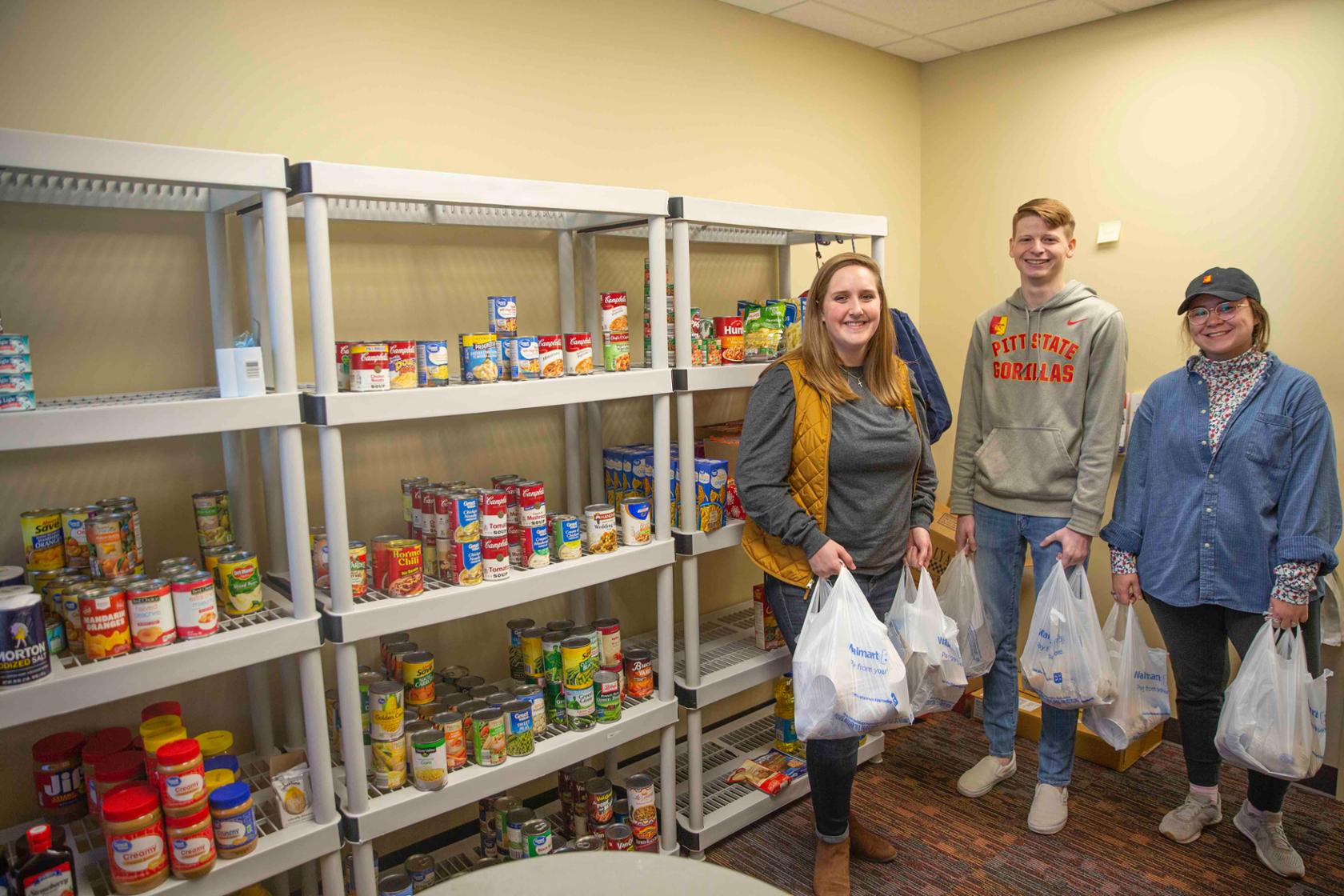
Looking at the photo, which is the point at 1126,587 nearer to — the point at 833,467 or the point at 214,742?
the point at 833,467

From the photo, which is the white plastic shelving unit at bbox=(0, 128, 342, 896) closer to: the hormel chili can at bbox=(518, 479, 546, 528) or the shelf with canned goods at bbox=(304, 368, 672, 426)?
the shelf with canned goods at bbox=(304, 368, 672, 426)

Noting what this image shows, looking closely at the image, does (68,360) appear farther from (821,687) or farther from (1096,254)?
(1096,254)

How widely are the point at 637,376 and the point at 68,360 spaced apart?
1289mm

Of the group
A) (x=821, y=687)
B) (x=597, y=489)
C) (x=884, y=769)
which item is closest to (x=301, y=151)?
(x=597, y=489)

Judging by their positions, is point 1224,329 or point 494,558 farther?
point 1224,329

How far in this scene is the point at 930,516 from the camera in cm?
255

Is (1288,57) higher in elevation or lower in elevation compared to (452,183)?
higher

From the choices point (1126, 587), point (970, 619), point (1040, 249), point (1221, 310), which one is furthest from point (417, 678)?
point (1221, 310)

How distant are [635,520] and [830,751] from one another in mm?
802

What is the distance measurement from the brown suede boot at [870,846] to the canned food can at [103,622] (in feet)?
6.61

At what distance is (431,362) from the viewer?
2.04 metres

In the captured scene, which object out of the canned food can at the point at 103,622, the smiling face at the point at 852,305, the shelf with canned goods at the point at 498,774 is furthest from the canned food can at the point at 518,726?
the smiling face at the point at 852,305

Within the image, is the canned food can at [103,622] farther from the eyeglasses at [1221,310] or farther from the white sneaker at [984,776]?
the eyeglasses at [1221,310]

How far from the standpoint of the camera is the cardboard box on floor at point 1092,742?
3107 mm
